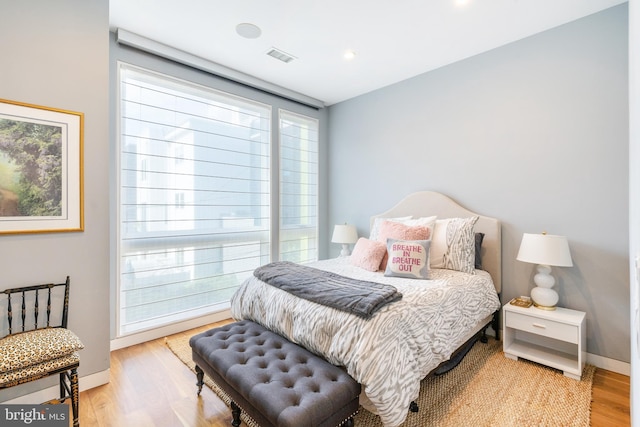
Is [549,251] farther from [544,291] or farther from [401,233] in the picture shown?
[401,233]

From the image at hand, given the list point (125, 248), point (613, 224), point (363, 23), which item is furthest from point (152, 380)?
point (613, 224)

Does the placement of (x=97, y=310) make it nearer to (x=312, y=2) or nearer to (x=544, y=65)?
(x=312, y=2)

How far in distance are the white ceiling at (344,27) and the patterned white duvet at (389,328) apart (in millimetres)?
2111

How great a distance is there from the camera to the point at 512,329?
2.58m

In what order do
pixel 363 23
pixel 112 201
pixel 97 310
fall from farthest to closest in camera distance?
pixel 112 201, pixel 363 23, pixel 97 310

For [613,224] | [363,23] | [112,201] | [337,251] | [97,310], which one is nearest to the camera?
[97,310]

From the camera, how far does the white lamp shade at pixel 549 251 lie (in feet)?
7.24

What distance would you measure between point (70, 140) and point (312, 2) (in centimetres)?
196

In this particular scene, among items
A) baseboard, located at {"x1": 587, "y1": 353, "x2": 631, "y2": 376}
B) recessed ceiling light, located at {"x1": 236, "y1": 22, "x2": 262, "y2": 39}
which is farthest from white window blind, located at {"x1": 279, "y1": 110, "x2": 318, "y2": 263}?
baseboard, located at {"x1": 587, "y1": 353, "x2": 631, "y2": 376}

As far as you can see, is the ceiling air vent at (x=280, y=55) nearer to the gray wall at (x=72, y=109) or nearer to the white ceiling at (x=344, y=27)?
the white ceiling at (x=344, y=27)

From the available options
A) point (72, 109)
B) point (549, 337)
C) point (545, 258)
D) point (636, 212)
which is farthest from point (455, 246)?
point (72, 109)

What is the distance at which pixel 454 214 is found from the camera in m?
3.05

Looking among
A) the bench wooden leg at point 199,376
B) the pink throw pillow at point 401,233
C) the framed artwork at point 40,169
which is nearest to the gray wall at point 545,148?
the pink throw pillow at point 401,233

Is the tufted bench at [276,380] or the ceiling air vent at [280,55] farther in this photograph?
the ceiling air vent at [280,55]
